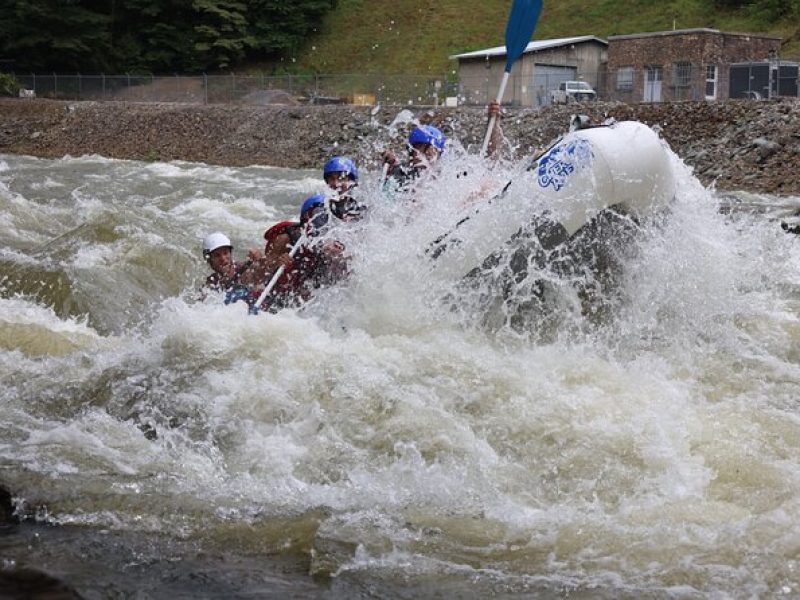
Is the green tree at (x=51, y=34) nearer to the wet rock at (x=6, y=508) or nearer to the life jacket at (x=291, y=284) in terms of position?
the life jacket at (x=291, y=284)

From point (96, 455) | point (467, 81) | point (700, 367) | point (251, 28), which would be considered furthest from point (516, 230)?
point (251, 28)

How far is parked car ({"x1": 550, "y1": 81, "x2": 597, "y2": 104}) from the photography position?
32656 mm

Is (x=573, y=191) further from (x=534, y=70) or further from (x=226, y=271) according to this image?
(x=534, y=70)

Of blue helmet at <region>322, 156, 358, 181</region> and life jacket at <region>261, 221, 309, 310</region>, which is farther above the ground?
blue helmet at <region>322, 156, 358, 181</region>

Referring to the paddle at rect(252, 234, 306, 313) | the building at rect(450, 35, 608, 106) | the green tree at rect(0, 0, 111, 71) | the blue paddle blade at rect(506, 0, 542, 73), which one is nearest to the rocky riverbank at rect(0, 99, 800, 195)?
the building at rect(450, 35, 608, 106)

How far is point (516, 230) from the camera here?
7125 millimetres

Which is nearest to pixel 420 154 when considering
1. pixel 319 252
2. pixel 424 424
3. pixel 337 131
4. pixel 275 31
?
pixel 319 252

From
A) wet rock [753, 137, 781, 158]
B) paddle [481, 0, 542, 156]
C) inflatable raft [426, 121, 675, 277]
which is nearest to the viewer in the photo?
inflatable raft [426, 121, 675, 277]

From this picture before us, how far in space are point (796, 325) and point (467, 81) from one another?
110 ft

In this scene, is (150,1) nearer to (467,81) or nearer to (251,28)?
(251,28)

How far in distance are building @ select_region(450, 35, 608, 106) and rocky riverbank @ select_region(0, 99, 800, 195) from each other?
3815mm

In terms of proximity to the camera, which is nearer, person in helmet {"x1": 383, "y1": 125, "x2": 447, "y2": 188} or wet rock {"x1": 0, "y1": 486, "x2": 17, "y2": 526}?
wet rock {"x1": 0, "y1": 486, "x2": 17, "y2": 526}

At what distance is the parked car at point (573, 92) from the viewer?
107 feet

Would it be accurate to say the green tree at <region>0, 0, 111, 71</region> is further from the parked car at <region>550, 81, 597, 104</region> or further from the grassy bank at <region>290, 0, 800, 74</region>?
the parked car at <region>550, 81, 597, 104</region>
